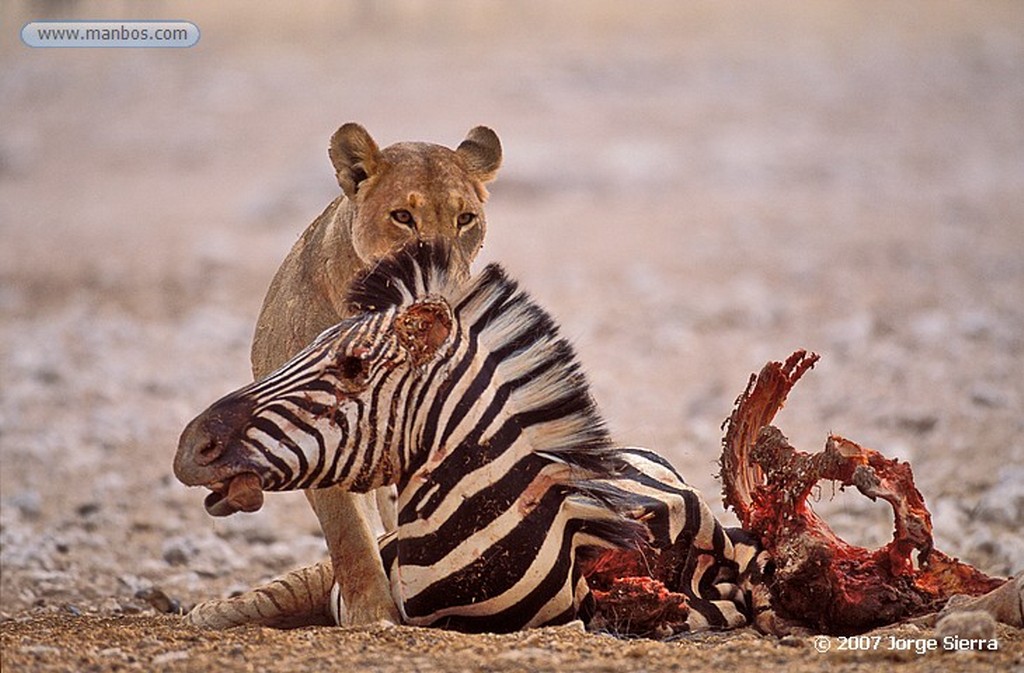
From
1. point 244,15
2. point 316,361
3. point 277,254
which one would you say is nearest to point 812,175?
point 277,254

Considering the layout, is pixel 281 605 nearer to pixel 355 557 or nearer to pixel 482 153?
pixel 355 557

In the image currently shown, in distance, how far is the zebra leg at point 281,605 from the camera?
4871 mm

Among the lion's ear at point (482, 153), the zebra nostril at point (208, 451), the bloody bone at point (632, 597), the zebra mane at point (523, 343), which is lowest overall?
the bloody bone at point (632, 597)

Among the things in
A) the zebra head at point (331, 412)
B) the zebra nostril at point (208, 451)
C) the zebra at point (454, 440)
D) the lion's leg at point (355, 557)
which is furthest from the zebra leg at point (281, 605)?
the zebra nostril at point (208, 451)

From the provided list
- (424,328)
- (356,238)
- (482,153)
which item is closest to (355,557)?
(424,328)

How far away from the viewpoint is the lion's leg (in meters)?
4.86

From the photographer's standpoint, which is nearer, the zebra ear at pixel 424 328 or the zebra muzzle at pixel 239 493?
the zebra muzzle at pixel 239 493

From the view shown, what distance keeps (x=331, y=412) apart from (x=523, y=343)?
22.2 inches

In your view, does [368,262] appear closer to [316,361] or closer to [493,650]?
[316,361]

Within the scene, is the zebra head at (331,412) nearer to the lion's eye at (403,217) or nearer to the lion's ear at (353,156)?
the lion's eye at (403,217)

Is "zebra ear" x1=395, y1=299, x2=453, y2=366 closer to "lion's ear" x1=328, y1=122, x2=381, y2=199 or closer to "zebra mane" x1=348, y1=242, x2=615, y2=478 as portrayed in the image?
"zebra mane" x1=348, y1=242, x2=615, y2=478

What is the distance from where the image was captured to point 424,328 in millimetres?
4410

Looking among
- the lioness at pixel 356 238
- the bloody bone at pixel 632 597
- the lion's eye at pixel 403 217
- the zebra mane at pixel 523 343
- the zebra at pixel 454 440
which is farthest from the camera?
the lion's eye at pixel 403 217

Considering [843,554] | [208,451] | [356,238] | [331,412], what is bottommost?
[843,554]
